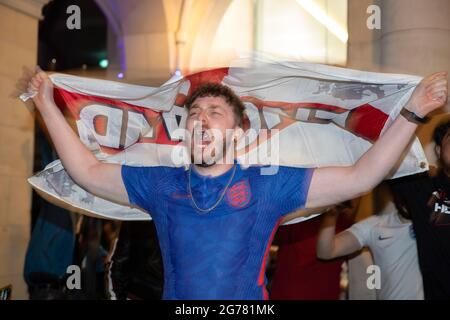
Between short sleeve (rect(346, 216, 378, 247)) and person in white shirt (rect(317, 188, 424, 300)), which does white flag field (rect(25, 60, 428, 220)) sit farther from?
short sleeve (rect(346, 216, 378, 247))

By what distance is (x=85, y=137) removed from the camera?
323 cm

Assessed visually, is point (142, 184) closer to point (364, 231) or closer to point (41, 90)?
point (41, 90)

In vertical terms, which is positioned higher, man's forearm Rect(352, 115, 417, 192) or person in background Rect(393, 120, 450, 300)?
man's forearm Rect(352, 115, 417, 192)

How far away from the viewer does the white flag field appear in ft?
9.46

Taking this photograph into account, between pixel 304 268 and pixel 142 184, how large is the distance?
1.81 m

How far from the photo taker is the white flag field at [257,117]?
2885mm

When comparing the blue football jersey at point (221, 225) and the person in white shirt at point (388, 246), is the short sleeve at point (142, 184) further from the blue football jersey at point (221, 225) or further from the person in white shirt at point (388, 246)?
the person in white shirt at point (388, 246)

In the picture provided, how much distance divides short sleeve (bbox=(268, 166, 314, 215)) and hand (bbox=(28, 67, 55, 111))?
113 cm

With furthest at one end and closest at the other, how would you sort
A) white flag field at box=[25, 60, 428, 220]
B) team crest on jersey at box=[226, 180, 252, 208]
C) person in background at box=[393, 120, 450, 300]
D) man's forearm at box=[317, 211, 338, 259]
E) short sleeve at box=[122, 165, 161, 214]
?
man's forearm at box=[317, 211, 338, 259]
person in background at box=[393, 120, 450, 300]
white flag field at box=[25, 60, 428, 220]
short sleeve at box=[122, 165, 161, 214]
team crest on jersey at box=[226, 180, 252, 208]

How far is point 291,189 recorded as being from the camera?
2.47 meters

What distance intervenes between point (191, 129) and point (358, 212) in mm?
2455

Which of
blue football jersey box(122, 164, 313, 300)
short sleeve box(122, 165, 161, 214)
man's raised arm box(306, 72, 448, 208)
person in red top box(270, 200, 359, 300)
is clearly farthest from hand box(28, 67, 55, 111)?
person in red top box(270, 200, 359, 300)

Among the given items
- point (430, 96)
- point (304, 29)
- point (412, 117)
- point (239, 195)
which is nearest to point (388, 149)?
point (412, 117)

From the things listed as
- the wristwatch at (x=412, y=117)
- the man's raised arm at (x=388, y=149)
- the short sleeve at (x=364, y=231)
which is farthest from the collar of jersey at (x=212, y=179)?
the short sleeve at (x=364, y=231)
